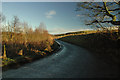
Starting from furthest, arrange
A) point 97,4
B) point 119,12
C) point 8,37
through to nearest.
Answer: point 8,37
point 97,4
point 119,12

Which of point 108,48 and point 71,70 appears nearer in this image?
point 108,48

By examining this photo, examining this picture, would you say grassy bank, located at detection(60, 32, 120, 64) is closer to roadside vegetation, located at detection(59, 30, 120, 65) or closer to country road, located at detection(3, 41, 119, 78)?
roadside vegetation, located at detection(59, 30, 120, 65)

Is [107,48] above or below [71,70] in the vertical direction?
above

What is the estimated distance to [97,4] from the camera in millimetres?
10367

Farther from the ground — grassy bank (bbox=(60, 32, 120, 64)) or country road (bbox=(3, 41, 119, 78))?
grassy bank (bbox=(60, 32, 120, 64))

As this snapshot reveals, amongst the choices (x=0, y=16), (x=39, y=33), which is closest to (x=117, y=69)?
(x=39, y=33)

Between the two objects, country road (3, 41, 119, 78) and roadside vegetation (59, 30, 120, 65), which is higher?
roadside vegetation (59, 30, 120, 65)

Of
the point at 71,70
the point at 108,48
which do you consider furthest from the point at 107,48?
the point at 71,70

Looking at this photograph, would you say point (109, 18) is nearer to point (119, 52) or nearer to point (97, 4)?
point (97, 4)

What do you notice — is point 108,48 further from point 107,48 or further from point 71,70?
point 71,70

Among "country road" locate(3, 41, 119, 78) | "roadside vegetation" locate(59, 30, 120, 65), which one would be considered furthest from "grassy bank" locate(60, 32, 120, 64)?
"country road" locate(3, 41, 119, 78)

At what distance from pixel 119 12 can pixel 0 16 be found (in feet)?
83.8

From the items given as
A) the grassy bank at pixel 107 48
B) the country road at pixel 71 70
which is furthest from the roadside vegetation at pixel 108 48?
the country road at pixel 71 70

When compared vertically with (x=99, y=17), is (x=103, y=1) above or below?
above
